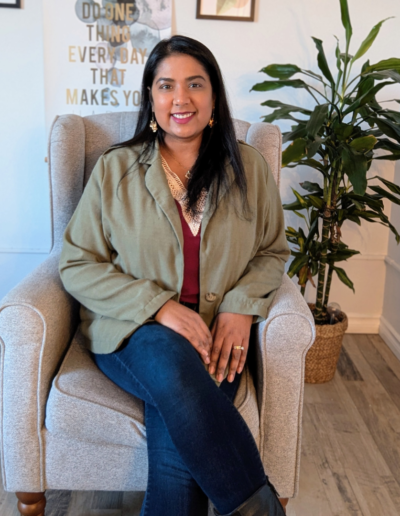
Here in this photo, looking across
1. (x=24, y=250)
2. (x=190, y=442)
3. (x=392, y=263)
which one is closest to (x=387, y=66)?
(x=392, y=263)

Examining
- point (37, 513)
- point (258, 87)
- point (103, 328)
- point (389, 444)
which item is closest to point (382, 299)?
point (389, 444)

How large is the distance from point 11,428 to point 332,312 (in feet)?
4.80

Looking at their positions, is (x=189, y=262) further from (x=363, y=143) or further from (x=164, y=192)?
(x=363, y=143)

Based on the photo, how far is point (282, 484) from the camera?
1477 millimetres

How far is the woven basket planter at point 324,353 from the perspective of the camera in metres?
2.24

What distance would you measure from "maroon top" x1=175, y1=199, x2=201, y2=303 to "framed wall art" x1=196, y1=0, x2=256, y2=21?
1.09 metres

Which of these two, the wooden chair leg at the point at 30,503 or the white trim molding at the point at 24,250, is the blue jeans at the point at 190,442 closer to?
the wooden chair leg at the point at 30,503

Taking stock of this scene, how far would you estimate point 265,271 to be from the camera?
1.58 meters

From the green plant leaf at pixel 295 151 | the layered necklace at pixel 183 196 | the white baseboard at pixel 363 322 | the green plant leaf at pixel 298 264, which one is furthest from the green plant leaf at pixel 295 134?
the white baseboard at pixel 363 322

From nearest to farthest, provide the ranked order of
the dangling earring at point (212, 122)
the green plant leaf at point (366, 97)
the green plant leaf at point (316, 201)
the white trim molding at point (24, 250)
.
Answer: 1. the dangling earring at point (212, 122)
2. the green plant leaf at point (366, 97)
3. the green plant leaf at point (316, 201)
4. the white trim molding at point (24, 250)

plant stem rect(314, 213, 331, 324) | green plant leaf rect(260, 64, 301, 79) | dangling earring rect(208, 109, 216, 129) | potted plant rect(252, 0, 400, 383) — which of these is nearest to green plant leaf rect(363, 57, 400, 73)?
potted plant rect(252, 0, 400, 383)

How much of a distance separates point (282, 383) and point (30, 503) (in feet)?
2.44

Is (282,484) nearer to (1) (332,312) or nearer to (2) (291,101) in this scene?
(1) (332,312)

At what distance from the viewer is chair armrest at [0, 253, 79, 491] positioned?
1335 millimetres
